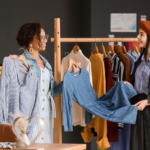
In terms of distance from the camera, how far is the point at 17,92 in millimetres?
2420

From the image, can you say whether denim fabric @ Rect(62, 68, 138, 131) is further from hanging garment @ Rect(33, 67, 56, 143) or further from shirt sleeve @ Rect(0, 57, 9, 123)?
shirt sleeve @ Rect(0, 57, 9, 123)

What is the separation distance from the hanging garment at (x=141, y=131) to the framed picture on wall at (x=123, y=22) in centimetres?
196

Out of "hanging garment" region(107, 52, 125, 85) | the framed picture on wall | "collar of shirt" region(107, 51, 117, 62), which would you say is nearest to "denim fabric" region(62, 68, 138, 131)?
"hanging garment" region(107, 52, 125, 85)

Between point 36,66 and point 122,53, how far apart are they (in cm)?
109

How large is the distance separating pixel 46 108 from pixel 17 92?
495mm

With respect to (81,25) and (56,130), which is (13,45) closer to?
(81,25)

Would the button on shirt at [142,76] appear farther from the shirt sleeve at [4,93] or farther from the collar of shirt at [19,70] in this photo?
the shirt sleeve at [4,93]

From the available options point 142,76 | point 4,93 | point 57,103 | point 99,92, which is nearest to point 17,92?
point 4,93

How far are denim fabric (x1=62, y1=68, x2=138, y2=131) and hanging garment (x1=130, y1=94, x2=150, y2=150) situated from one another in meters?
0.13

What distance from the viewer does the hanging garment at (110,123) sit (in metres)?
3.02

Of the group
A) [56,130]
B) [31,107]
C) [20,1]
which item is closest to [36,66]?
[31,107]

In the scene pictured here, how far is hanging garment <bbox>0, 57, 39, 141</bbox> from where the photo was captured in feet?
7.57

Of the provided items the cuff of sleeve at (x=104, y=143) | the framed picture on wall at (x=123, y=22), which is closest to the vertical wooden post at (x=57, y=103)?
the cuff of sleeve at (x=104, y=143)

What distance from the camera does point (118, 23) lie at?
14.7 feet
